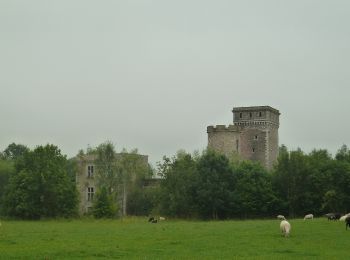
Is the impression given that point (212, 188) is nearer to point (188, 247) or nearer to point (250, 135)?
point (250, 135)

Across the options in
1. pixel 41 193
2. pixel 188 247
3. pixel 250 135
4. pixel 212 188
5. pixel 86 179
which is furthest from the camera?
pixel 250 135

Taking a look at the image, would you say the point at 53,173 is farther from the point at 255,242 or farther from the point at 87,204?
the point at 255,242

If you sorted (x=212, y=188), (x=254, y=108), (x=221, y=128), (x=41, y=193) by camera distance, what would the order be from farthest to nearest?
(x=254, y=108)
(x=221, y=128)
(x=212, y=188)
(x=41, y=193)

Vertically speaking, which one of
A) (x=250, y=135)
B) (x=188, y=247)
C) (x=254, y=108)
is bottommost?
(x=188, y=247)

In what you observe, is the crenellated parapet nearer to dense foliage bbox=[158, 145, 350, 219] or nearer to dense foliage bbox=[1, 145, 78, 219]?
dense foliage bbox=[158, 145, 350, 219]

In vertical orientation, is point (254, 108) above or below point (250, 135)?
above

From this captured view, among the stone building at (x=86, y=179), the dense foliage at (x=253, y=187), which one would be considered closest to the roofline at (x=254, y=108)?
the stone building at (x=86, y=179)

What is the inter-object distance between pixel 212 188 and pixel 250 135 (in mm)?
32453

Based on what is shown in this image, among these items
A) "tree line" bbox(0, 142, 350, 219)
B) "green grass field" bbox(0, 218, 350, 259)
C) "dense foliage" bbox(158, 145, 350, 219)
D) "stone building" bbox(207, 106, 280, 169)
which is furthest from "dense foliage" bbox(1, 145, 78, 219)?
"green grass field" bbox(0, 218, 350, 259)

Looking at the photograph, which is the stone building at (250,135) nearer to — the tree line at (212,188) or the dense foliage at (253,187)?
the tree line at (212,188)

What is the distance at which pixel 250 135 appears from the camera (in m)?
103

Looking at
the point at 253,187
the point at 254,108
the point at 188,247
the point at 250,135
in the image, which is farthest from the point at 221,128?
the point at 188,247

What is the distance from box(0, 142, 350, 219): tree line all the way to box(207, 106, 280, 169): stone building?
20.5m

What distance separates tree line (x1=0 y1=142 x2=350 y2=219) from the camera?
69.8m
